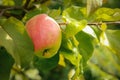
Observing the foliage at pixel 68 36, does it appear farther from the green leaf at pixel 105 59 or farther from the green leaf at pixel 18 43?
the green leaf at pixel 105 59

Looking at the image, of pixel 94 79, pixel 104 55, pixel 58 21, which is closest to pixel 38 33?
pixel 58 21

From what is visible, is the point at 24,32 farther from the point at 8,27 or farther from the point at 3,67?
the point at 3,67

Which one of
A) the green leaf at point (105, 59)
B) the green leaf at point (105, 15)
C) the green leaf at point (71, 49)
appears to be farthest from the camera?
the green leaf at point (105, 59)

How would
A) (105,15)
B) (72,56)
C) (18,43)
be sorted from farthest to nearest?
(105,15), (72,56), (18,43)

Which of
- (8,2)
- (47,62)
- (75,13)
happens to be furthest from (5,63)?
(8,2)

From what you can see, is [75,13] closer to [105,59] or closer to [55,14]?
[55,14]

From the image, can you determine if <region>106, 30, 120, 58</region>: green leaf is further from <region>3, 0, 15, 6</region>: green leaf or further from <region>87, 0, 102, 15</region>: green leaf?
<region>3, 0, 15, 6</region>: green leaf

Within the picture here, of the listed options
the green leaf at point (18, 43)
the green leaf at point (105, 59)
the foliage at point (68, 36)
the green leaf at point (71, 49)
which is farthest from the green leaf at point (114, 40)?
the green leaf at point (105, 59)
